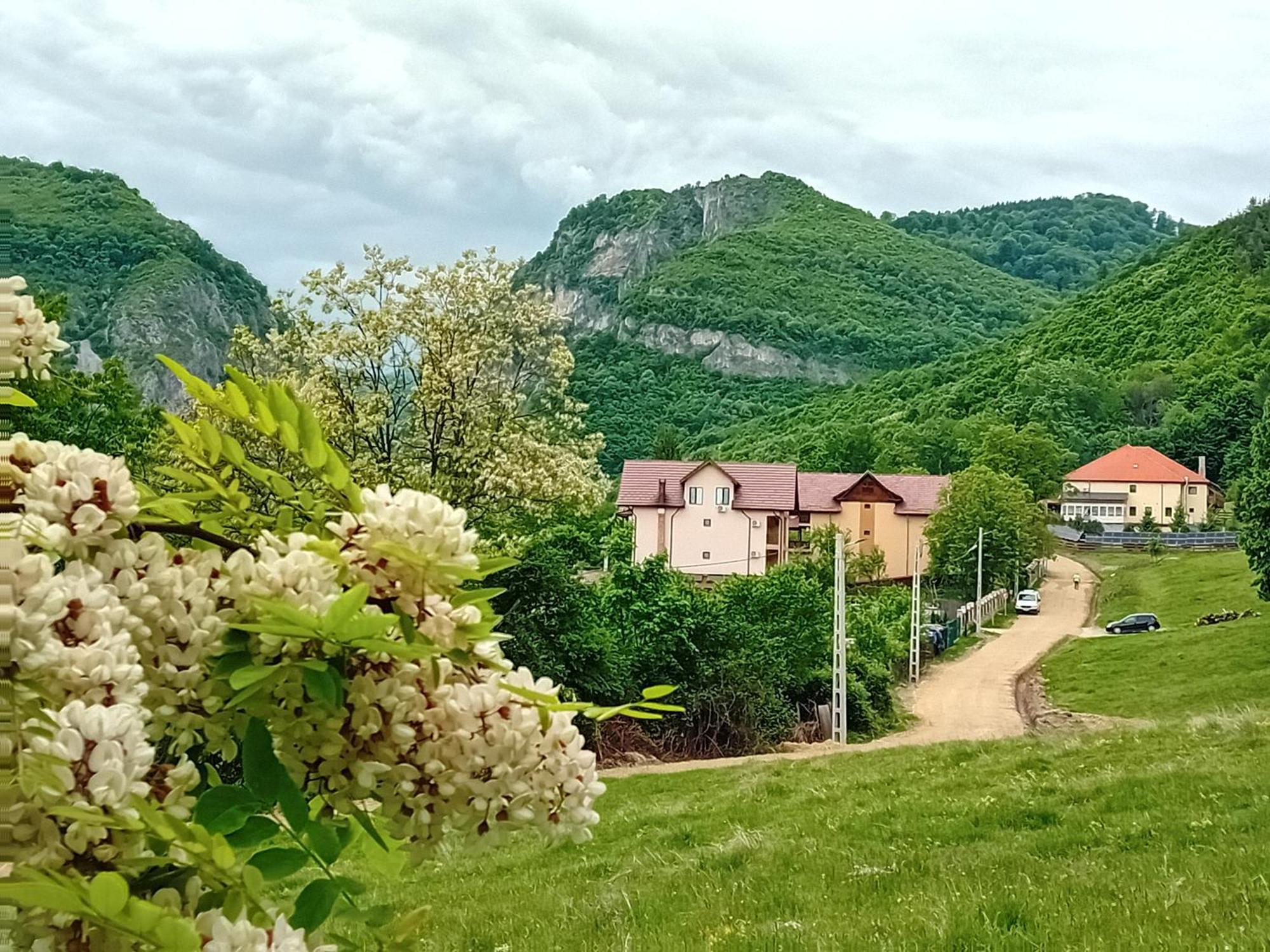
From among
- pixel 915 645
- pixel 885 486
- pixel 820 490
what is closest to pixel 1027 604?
pixel 885 486

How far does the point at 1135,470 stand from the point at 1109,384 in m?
14.6

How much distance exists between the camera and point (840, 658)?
20.2 meters

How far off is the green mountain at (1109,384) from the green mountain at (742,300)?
7.55 meters

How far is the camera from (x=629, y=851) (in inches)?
319

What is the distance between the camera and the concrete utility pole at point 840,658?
19.5 metres

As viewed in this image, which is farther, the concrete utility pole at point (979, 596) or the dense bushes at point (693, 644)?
the concrete utility pole at point (979, 596)

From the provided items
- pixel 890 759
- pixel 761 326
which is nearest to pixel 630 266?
pixel 761 326

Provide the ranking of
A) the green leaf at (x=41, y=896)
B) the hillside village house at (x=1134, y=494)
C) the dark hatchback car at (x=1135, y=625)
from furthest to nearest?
the hillside village house at (x=1134, y=494) < the dark hatchback car at (x=1135, y=625) < the green leaf at (x=41, y=896)

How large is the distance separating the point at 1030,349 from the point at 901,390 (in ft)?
32.2

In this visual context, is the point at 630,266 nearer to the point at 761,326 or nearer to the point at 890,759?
the point at 761,326

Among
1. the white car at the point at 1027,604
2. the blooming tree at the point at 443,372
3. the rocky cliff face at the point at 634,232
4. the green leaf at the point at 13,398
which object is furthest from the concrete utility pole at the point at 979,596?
the rocky cliff face at the point at 634,232

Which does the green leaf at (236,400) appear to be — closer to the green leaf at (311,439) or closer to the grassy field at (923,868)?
the green leaf at (311,439)

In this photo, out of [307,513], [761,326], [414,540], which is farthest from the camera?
[761,326]

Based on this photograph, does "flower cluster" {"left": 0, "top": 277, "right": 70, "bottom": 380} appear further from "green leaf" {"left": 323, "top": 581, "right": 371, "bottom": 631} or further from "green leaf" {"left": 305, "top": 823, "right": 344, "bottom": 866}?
"green leaf" {"left": 305, "top": 823, "right": 344, "bottom": 866}
